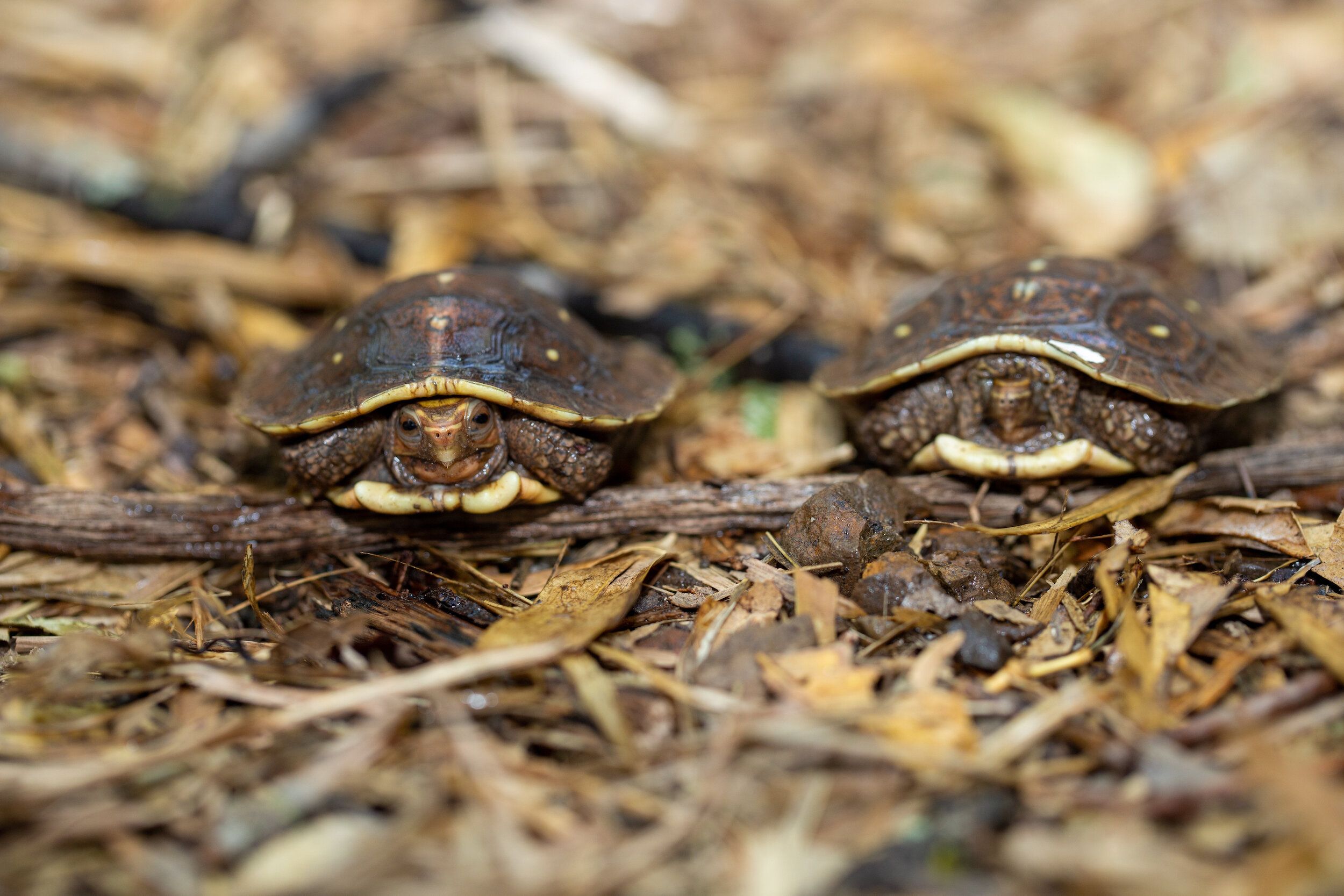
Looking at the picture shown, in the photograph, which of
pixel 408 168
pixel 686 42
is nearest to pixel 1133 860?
pixel 408 168

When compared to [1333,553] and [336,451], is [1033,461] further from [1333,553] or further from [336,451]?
[336,451]

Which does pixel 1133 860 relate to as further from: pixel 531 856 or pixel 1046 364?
pixel 1046 364

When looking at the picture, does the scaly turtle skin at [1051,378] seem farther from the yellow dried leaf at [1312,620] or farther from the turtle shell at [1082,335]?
the yellow dried leaf at [1312,620]

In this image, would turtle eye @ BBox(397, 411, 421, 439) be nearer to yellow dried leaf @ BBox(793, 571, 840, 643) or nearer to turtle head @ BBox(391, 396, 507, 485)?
turtle head @ BBox(391, 396, 507, 485)

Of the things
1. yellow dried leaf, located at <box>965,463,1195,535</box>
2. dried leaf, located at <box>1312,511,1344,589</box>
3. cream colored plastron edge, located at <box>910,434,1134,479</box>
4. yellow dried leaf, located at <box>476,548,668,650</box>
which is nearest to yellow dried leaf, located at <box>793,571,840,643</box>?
yellow dried leaf, located at <box>476,548,668,650</box>

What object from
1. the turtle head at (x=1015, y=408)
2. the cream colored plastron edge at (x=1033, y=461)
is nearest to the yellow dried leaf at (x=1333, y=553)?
the cream colored plastron edge at (x=1033, y=461)
